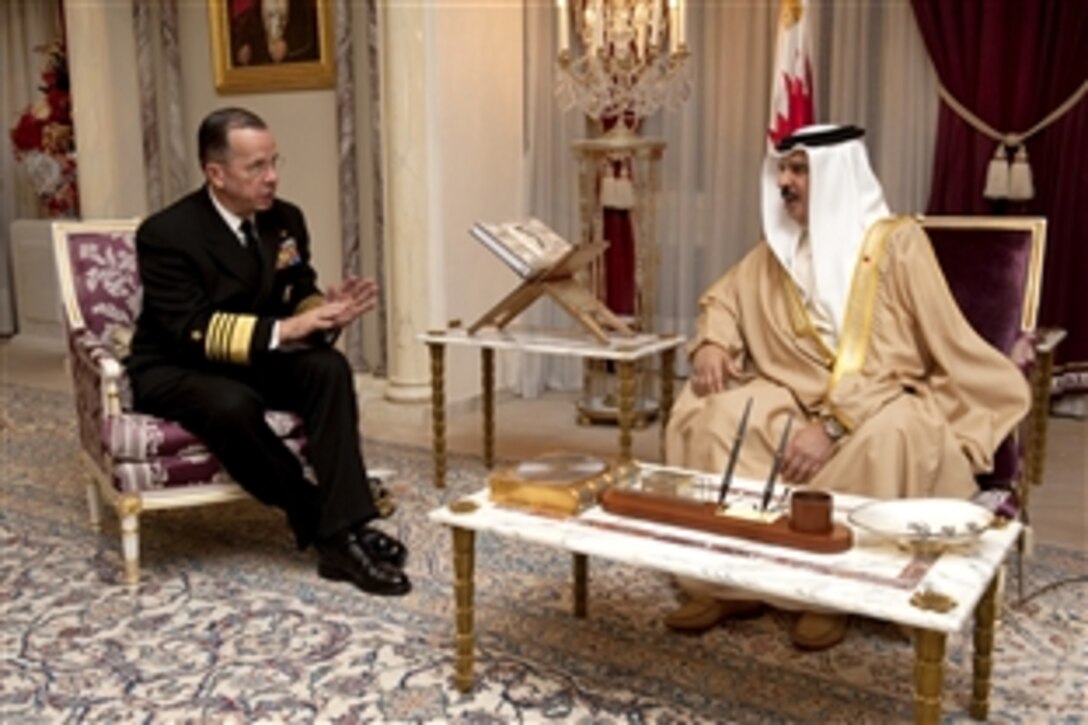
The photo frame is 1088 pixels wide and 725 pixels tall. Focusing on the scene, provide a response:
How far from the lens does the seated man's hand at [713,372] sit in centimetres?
312

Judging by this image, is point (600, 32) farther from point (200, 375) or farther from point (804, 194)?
point (200, 375)

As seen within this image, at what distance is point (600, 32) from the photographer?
174 inches

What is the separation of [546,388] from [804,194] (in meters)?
2.91

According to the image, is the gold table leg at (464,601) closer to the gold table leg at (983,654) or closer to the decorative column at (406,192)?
the gold table leg at (983,654)

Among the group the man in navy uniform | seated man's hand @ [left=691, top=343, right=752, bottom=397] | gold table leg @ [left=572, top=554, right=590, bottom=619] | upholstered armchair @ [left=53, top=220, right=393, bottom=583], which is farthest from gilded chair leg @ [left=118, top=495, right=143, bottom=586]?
seated man's hand @ [left=691, top=343, right=752, bottom=397]

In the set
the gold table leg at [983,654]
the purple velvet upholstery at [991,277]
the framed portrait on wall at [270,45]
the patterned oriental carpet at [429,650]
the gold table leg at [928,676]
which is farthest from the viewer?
the framed portrait on wall at [270,45]

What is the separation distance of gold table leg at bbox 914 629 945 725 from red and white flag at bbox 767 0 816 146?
9.71ft

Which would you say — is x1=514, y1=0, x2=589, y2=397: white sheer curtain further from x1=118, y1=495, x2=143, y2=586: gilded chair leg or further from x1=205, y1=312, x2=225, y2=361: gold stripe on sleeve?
x1=118, y1=495, x2=143, y2=586: gilded chair leg

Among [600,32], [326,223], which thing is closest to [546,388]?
[326,223]

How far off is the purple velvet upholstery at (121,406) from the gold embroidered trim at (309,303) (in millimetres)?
387

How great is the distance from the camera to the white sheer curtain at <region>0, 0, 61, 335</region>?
7918 millimetres

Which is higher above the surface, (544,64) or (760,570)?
(544,64)

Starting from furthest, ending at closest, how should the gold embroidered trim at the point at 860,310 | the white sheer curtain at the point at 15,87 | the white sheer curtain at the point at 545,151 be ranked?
1. the white sheer curtain at the point at 15,87
2. the white sheer curtain at the point at 545,151
3. the gold embroidered trim at the point at 860,310

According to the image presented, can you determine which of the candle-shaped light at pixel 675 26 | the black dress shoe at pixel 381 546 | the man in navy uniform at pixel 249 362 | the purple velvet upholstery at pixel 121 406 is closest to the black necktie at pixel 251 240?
the man in navy uniform at pixel 249 362
